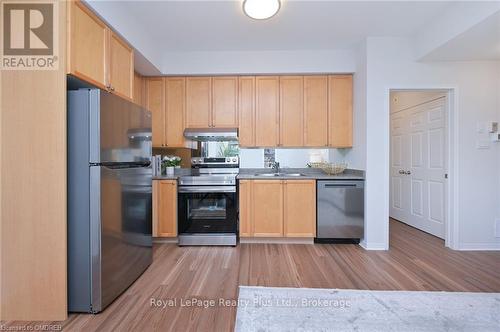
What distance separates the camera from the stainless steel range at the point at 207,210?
10.2 ft

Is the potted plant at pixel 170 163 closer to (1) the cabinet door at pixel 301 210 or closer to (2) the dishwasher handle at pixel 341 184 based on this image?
(1) the cabinet door at pixel 301 210

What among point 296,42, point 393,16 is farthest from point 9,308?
point 393,16

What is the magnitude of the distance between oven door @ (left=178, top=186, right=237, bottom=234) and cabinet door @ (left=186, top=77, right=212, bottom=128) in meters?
1.01

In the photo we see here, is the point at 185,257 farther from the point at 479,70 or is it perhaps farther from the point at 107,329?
the point at 479,70

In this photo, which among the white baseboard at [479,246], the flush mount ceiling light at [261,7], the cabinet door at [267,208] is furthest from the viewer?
the cabinet door at [267,208]

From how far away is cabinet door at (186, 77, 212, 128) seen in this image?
11.5 feet

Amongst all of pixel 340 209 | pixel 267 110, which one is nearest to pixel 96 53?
pixel 267 110

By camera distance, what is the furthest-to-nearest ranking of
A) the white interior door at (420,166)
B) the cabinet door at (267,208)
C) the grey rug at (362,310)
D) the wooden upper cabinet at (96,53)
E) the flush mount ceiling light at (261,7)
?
the white interior door at (420,166) < the cabinet door at (267,208) < the flush mount ceiling light at (261,7) < the wooden upper cabinet at (96,53) < the grey rug at (362,310)

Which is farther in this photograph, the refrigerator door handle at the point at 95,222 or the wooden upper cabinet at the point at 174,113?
the wooden upper cabinet at the point at 174,113

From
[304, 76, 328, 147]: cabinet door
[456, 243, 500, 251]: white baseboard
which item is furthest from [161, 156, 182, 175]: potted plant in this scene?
[456, 243, 500, 251]: white baseboard

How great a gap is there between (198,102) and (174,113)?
1.29ft

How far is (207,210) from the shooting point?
316 centimetres

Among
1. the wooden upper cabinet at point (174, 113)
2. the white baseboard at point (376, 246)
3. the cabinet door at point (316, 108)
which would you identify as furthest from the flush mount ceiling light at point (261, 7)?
the white baseboard at point (376, 246)

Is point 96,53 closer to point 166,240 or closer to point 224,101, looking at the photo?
point 224,101
